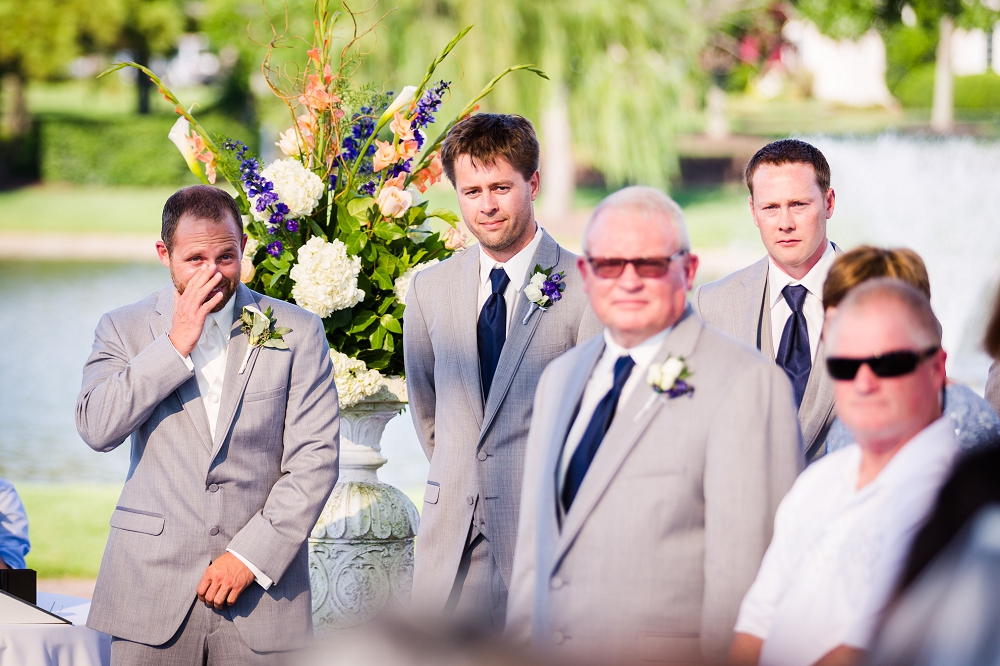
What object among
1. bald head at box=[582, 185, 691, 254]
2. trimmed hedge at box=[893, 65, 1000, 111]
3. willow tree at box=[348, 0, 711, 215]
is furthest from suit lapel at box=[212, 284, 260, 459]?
trimmed hedge at box=[893, 65, 1000, 111]

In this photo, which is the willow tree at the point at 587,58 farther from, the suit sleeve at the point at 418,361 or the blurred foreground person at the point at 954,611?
the blurred foreground person at the point at 954,611

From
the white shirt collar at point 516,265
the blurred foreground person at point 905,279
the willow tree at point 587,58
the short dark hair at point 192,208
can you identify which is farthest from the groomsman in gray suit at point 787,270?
the willow tree at point 587,58

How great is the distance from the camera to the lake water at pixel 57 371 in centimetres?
1182

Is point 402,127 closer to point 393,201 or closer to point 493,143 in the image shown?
point 393,201

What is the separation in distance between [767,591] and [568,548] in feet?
1.43

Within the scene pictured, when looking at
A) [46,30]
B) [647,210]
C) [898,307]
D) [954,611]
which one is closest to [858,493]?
[898,307]

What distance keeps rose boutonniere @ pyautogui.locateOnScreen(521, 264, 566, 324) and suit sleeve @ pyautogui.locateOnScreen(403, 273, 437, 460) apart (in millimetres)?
405

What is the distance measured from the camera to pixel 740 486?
2.37 metres

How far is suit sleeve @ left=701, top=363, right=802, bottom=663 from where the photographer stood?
237 centimetres

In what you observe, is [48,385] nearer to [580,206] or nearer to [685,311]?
[685,311]

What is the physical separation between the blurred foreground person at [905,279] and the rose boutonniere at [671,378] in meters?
0.41

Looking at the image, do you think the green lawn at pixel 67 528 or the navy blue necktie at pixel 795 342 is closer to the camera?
the navy blue necktie at pixel 795 342

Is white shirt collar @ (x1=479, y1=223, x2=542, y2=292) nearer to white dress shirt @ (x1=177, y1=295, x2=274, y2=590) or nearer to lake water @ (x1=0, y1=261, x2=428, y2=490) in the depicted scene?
white dress shirt @ (x1=177, y1=295, x2=274, y2=590)

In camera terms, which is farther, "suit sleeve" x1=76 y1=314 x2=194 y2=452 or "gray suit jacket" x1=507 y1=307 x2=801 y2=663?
"suit sleeve" x1=76 y1=314 x2=194 y2=452
